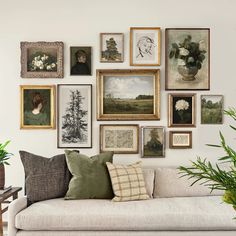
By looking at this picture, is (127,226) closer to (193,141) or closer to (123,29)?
(193,141)

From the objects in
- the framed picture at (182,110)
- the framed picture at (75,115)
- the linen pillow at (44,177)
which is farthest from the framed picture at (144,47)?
the linen pillow at (44,177)

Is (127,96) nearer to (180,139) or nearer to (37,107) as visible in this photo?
(180,139)

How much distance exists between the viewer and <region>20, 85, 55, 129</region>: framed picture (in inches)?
177

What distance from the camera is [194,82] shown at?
4500 millimetres

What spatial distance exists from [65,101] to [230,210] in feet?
6.48

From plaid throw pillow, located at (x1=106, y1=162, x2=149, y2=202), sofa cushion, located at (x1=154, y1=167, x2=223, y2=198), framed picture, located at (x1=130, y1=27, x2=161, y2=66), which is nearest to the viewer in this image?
plaid throw pillow, located at (x1=106, y1=162, x2=149, y2=202)

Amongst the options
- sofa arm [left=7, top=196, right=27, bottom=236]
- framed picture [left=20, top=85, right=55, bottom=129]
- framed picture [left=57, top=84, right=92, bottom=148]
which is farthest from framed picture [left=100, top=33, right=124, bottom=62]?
sofa arm [left=7, top=196, right=27, bottom=236]

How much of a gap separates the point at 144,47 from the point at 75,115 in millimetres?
1003

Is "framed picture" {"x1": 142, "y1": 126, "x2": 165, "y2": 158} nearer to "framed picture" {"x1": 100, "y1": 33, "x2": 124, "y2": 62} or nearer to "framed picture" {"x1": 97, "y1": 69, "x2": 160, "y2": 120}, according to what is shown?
"framed picture" {"x1": 97, "y1": 69, "x2": 160, "y2": 120}

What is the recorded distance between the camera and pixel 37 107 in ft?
14.8

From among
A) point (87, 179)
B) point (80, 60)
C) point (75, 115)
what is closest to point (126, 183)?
point (87, 179)

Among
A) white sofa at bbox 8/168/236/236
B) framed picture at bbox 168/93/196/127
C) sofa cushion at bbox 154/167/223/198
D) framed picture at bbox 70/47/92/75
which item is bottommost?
white sofa at bbox 8/168/236/236

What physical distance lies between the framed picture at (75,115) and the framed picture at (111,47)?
0.35 metres

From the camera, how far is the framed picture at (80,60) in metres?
4.50
